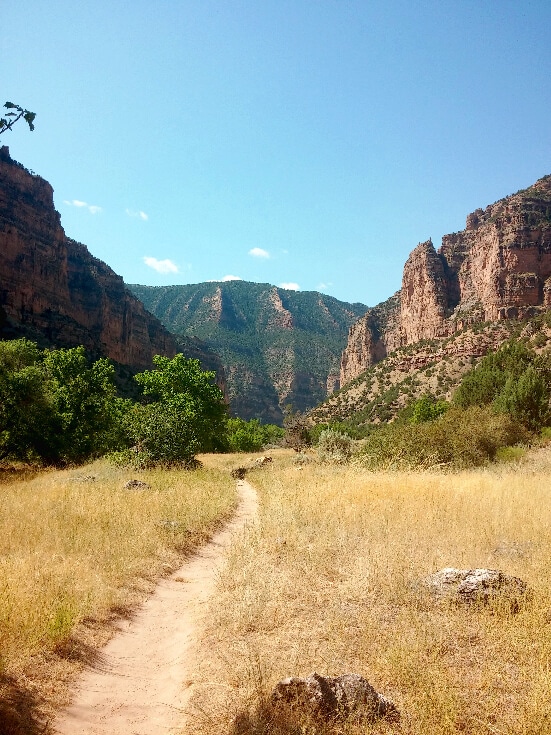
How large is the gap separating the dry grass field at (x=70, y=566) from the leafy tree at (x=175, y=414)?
7.62 metres

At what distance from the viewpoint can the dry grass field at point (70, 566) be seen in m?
3.57

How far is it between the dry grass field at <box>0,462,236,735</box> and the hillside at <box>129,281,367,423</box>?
135823mm

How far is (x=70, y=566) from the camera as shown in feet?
18.5

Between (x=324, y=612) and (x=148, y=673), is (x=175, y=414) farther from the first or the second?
(x=148, y=673)

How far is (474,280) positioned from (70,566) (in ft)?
362

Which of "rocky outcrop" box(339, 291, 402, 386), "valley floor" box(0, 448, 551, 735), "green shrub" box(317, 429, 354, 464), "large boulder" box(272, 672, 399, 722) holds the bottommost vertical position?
"green shrub" box(317, 429, 354, 464)

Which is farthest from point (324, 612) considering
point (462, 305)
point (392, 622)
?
point (462, 305)

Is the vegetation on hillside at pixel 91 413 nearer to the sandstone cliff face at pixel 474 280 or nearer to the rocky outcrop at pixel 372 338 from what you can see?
the sandstone cliff face at pixel 474 280

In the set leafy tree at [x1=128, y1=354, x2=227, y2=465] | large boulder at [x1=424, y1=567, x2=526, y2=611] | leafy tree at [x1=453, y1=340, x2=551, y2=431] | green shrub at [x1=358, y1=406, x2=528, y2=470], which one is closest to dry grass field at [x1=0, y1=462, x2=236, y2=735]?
large boulder at [x1=424, y1=567, x2=526, y2=611]

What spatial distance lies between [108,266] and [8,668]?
113 metres

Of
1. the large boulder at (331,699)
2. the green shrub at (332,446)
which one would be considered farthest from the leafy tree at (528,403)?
the large boulder at (331,699)

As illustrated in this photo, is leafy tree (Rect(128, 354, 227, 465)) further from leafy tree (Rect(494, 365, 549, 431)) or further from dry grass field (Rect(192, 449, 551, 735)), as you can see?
leafy tree (Rect(494, 365, 549, 431))

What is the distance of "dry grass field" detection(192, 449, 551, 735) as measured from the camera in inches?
118

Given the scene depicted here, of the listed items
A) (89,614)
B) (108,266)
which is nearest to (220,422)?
(89,614)
